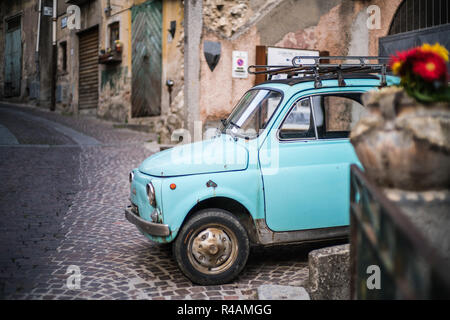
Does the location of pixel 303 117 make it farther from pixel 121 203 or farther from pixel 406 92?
pixel 121 203

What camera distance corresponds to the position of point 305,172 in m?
4.23

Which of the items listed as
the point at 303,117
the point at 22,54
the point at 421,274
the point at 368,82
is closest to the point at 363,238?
the point at 421,274

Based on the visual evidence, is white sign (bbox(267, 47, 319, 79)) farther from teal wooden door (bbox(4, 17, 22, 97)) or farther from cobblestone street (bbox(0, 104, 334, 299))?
teal wooden door (bbox(4, 17, 22, 97))

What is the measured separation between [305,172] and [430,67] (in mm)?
2087

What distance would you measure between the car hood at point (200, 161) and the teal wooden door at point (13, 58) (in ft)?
76.9

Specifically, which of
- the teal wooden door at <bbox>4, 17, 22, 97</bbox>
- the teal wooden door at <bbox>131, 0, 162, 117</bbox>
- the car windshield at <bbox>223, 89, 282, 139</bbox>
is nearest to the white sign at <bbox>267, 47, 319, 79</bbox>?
the teal wooden door at <bbox>131, 0, 162, 117</bbox>

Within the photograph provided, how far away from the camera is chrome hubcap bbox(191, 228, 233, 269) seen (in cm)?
395

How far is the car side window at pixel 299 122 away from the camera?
4.38 metres

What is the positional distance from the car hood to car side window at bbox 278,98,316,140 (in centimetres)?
49

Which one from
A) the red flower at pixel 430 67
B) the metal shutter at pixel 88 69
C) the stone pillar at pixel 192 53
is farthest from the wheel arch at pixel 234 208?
the metal shutter at pixel 88 69

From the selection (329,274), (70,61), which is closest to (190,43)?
(329,274)

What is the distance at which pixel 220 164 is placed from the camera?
406 cm

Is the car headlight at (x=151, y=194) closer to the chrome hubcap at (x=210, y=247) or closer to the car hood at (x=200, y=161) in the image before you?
the car hood at (x=200, y=161)

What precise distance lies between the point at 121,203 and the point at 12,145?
5179 mm
